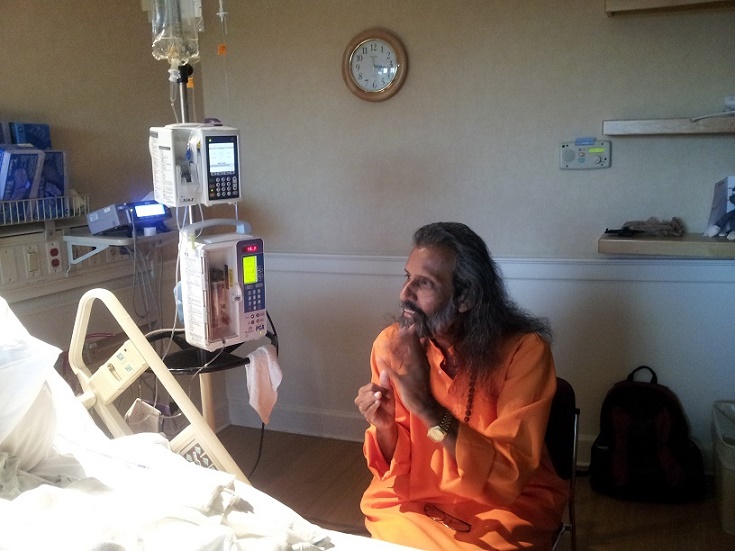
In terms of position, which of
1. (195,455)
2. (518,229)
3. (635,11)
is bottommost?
(195,455)

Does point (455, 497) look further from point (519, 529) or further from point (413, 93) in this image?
point (413, 93)

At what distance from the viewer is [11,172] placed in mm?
2031

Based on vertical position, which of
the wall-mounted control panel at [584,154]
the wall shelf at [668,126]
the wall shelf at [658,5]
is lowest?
the wall-mounted control panel at [584,154]

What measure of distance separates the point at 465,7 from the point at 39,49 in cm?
153

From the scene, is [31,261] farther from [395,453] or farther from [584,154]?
[584,154]

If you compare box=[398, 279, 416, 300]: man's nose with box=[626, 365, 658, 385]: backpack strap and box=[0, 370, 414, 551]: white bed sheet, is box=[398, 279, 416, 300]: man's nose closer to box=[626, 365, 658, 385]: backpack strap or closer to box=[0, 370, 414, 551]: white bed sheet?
box=[0, 370, 414, 551]: white bed sheet

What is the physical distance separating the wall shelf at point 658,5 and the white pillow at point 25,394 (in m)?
2.04

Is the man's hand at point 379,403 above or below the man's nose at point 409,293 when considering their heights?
below

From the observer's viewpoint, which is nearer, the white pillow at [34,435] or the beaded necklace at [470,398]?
the white pillow at [34,435]

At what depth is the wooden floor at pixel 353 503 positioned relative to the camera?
2328 millimetres

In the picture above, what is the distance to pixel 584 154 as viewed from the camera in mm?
2607

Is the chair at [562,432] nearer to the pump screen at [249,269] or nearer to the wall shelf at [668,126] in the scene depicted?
the pump screen at [249,269]

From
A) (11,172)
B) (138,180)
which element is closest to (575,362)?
(138,180)

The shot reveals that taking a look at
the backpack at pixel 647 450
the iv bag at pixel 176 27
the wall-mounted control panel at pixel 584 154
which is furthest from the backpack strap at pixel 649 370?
the iv bag at pixel 176 27
